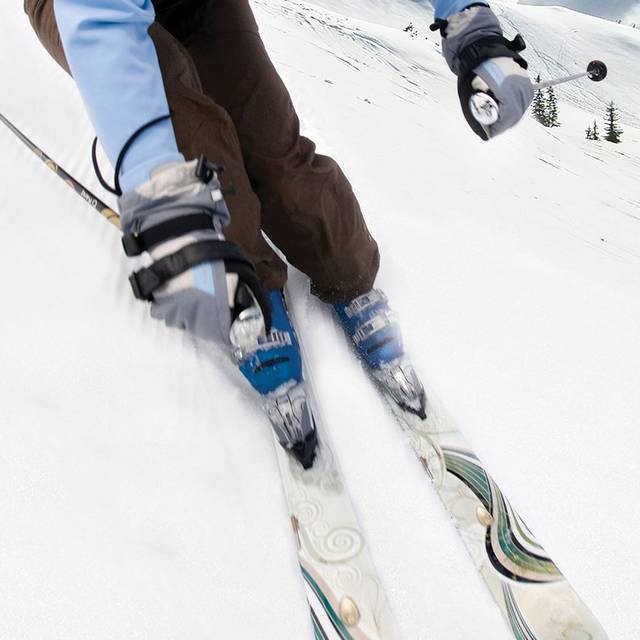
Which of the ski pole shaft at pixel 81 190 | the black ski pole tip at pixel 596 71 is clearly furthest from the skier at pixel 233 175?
the black ski pole tip at pixel 596 71

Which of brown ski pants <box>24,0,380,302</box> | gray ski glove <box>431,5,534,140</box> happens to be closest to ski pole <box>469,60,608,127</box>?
gray ski glove <box>431,5,534,140</box>

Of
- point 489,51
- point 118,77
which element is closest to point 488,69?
point 489,51

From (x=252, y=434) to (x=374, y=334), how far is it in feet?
1.48

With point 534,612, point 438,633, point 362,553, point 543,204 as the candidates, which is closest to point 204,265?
point 362,553

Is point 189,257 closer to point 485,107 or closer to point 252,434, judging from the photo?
point 252,434

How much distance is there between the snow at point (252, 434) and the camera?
86 cm

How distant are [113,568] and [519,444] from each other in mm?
971

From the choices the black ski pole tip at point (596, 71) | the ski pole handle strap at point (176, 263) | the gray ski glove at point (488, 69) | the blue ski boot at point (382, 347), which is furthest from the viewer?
the black ski pole tip at point (596, 71)

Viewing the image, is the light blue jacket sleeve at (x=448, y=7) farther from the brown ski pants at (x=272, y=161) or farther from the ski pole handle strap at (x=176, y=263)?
the ski pole handle strap at (x=176, y=263)

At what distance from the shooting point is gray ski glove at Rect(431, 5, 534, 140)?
44.9 inches

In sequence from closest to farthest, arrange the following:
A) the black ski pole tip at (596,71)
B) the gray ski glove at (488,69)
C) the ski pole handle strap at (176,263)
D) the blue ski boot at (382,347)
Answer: the ski pole handle strap at (176,263), the gray ski glove at (488,69), the blue ski boot at (382,347), the black ski pole tip at (596,71)

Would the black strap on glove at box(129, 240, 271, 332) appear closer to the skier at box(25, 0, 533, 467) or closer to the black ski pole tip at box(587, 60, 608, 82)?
the skier at box(25, 0, 533, 467)

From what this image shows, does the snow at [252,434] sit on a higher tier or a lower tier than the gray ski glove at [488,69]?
lower

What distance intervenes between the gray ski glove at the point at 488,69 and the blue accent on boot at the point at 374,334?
0.55 metres
